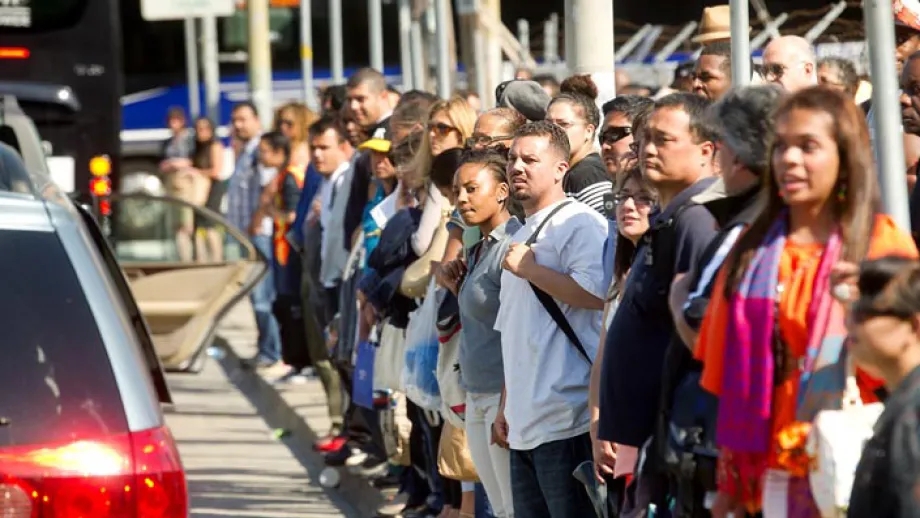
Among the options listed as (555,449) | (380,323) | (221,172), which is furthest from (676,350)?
(221,172)

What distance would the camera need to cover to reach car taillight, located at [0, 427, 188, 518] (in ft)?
14.0

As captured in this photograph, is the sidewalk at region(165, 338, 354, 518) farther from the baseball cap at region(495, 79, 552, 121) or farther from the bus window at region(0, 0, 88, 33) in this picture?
the bus window at region(0, 0, 88, 33)

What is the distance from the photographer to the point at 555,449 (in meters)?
6.17

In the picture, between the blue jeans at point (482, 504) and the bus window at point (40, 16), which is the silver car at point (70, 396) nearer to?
the blue jeans at point (482, 504)

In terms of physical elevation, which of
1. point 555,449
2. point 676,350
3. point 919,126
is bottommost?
point 555,449

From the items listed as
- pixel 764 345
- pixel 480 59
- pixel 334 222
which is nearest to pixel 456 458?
pixel 764 345

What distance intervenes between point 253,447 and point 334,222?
6.55 feet

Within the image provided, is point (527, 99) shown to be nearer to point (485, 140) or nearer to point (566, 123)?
point (485, 140)

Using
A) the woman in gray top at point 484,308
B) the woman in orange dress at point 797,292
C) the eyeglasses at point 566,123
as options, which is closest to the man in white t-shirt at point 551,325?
the woman in gray top at point 484,308

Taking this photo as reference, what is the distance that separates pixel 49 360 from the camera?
4.44 meters

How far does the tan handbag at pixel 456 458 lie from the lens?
24.6ft

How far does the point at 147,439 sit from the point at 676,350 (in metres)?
1.21

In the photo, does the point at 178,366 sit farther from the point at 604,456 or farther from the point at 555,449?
the point at 604,456

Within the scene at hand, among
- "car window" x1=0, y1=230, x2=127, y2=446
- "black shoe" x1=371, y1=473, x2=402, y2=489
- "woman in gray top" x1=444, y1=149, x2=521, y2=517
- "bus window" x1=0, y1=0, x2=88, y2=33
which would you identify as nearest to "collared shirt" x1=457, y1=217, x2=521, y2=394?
"woman in gray top" x1=444, y1=149, x2=521, y2=517
